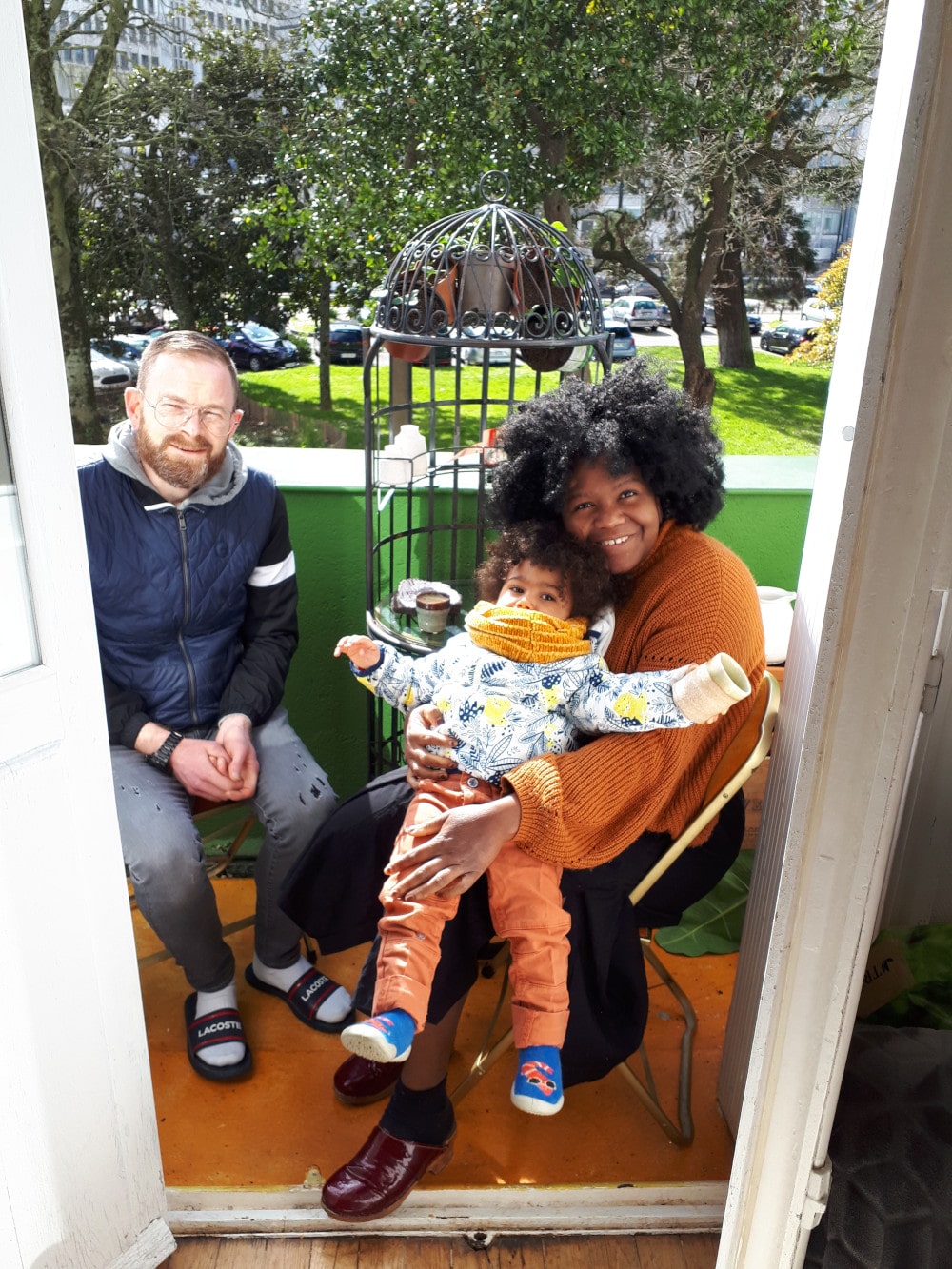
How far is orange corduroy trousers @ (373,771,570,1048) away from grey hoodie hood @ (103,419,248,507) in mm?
964

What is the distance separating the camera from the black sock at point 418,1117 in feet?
6.38

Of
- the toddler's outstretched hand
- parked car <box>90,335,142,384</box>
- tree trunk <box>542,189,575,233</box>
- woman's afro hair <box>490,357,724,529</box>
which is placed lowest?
the toddler's outstretched hand

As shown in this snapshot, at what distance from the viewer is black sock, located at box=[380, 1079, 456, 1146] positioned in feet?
6.38

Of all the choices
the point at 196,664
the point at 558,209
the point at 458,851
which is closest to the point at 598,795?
the point at 458,851

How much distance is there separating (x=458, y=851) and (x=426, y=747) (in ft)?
0.94

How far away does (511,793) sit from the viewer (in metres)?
1.89

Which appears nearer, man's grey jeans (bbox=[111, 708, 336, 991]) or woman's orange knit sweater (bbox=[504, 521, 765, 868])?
woman's orange knit sweater (bbox=[504, 521, 765, 868])

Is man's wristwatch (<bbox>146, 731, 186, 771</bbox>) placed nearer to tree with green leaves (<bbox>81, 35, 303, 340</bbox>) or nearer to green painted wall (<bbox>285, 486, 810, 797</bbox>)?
green painted wall (<bbox>285, 486, 810, 797</bbox>)

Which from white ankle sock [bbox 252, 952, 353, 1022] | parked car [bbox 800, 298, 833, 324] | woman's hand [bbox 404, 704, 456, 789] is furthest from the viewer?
parked car [bbox 800, 298, 833, 324]

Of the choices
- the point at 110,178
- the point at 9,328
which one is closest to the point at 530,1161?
the point at 9,328

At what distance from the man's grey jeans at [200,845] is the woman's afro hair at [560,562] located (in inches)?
27.0

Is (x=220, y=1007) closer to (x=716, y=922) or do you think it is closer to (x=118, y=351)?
(x=716, y=922)

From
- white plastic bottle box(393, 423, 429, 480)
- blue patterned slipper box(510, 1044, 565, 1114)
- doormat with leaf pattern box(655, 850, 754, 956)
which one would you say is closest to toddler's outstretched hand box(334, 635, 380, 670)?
blue patterned slipper box(510, 1044, 565, 1114)

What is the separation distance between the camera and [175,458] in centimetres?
221
